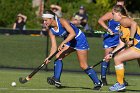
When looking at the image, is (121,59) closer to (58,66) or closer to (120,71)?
(120,71)

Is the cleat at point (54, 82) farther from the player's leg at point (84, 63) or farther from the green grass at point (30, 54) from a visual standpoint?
the green grass at point (30, 54)

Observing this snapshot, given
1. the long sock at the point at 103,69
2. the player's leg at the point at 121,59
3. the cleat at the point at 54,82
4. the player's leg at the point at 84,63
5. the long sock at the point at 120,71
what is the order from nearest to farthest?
the player's leg at the point at 121,59
the long sock at the point at 120,71
the player's leg at the point at 84,63
the cleat at the point at 54,82
the long sock at the point at 103,69

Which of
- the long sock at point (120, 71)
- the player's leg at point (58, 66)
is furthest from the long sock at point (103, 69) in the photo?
the long sock at point (120, 71)

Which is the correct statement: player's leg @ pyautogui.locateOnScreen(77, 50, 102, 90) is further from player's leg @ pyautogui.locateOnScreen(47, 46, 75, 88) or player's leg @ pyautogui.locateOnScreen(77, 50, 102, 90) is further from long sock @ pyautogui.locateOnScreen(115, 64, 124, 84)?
long sock @ pyautogui.locateOnScreen(115, 64, 124, 84)

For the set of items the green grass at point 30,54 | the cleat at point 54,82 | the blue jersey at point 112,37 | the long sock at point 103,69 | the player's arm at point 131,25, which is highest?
the player's arm at point 131,25

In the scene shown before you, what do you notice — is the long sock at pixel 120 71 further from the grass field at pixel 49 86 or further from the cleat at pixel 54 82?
the cleat at pixel 54 82

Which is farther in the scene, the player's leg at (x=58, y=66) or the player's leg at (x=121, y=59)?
the player's leg at (x=58, y=66)

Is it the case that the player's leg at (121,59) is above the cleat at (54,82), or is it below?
above

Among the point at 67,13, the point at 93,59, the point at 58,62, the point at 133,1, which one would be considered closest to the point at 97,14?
the point at 67,13

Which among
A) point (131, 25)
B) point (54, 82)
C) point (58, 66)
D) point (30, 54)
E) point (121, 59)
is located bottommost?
point (30, 54)

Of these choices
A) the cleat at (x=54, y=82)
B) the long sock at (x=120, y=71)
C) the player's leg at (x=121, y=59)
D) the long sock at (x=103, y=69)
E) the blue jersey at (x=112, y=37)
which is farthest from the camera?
the long sock at (x=103, y=69)

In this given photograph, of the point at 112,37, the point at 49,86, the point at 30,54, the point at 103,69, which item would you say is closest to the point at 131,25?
the point at 49,86

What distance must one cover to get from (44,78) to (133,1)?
26.2 m

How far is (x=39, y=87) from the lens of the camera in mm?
15438
